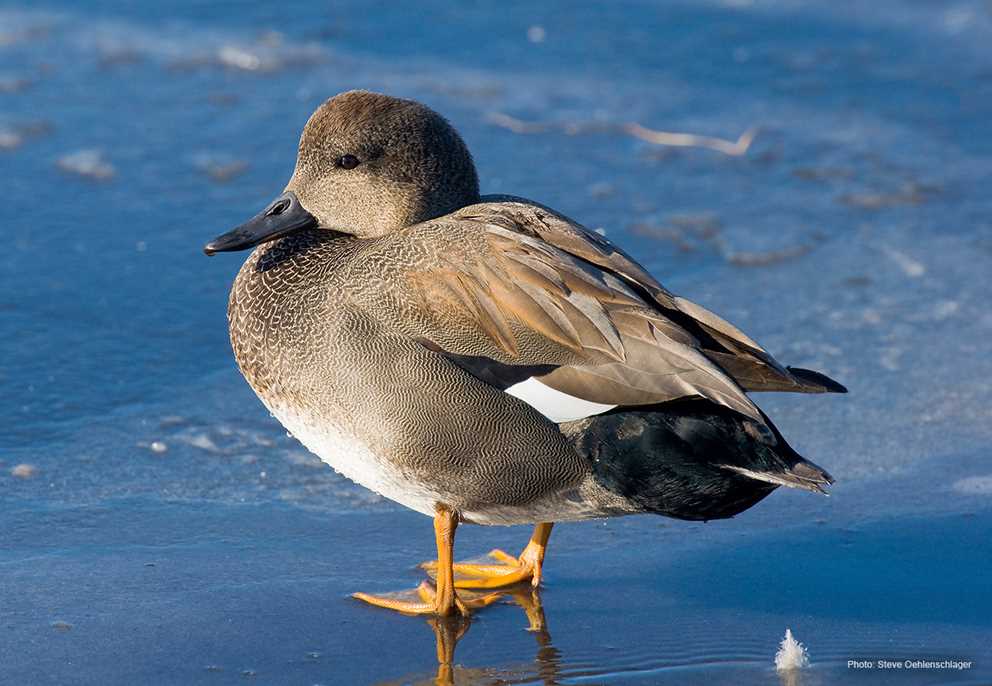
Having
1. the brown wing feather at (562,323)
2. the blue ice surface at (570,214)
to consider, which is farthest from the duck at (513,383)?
the blue ice surface at (570,214)

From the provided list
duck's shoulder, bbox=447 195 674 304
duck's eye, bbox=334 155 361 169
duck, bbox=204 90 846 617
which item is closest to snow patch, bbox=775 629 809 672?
duck, bbox=204 90 846 617

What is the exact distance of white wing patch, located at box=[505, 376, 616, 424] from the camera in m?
3.59

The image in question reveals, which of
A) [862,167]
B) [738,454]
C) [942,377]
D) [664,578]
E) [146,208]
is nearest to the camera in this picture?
[738,454]

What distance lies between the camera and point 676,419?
3.57 metres

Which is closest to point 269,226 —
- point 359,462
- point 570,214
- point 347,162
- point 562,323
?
point 347,162

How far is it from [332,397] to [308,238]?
654 mm

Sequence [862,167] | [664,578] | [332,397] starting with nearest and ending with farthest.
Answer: [332,397] < [664,578] < [862,167]

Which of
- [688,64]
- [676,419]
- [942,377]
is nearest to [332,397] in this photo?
[676,419]

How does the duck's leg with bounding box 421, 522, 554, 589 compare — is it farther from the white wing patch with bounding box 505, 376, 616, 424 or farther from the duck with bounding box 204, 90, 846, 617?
the white wing patch with bounding box 505, 376, 616, 424

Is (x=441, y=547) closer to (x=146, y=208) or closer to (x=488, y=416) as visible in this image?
(x=488, y=416)

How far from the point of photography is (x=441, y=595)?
12.5 ft

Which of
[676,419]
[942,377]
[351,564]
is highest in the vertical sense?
[676,419]

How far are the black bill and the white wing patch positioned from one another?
0.94 m

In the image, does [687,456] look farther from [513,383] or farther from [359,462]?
[359,462]
